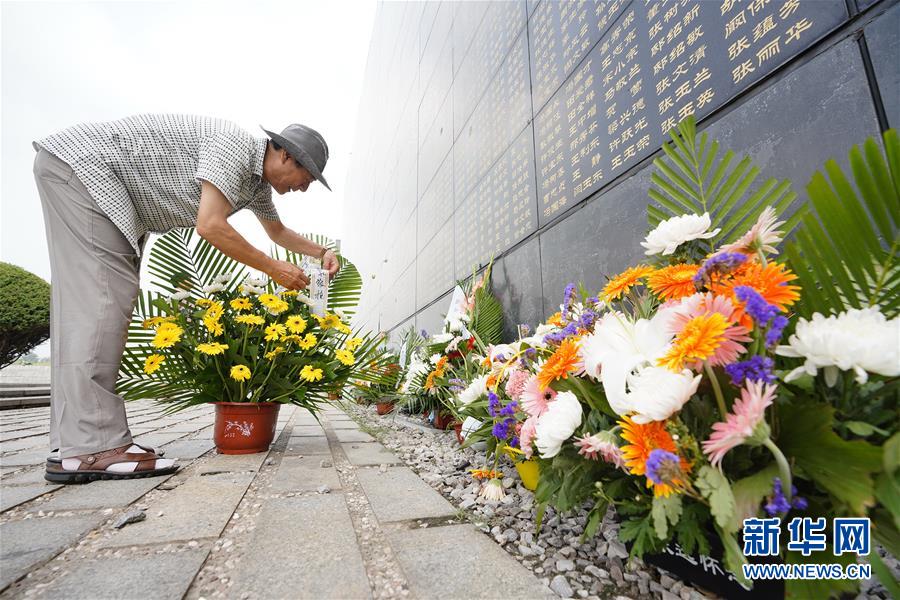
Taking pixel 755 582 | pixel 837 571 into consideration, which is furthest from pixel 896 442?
pixel 755 582

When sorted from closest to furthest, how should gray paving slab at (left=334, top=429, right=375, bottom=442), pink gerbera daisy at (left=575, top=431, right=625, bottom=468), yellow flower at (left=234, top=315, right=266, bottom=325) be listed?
pink gerbera daisy at (left=575, top=431, right=625, bottom=468)
yellow flower at (left=234, top=315, right=266, bottom=325)
gray paving slab at (left=334, top=429, right=375, bottom=442)

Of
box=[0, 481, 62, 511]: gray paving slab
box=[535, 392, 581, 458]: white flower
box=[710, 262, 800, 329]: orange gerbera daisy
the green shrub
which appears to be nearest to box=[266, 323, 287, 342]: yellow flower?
box=[0, 481, 62, 511]: gray paving slab

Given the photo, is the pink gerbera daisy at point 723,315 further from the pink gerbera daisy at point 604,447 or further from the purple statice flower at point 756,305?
the pink gerbera daisy at point 604,447

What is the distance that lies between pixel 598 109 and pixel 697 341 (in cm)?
159

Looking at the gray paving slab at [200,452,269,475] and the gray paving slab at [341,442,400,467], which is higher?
the gray paving slab at [200,452,269,475]

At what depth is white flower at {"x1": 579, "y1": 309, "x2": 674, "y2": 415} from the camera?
68cm

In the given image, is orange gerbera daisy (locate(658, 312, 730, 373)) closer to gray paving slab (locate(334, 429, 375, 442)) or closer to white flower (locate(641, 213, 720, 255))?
white flower (locate(641, 213, 720, 255))

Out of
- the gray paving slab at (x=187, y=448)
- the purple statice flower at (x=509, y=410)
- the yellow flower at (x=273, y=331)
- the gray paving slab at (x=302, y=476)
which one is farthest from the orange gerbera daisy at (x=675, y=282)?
the gray paving slab at (x=187, y=448)

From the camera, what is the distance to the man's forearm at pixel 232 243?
1.56m

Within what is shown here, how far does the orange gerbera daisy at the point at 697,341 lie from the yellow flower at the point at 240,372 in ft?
5.43

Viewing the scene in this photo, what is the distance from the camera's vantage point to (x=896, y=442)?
0.46 meters

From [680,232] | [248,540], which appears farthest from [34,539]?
[680,232]

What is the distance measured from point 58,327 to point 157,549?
1.08 metres

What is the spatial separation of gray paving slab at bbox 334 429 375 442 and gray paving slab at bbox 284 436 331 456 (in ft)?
0.38
